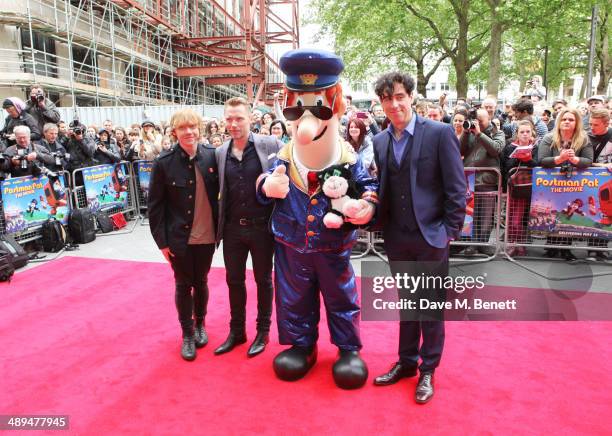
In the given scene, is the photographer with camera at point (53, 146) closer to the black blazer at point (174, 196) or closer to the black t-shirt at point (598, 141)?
the black blazer at point (174, 196)

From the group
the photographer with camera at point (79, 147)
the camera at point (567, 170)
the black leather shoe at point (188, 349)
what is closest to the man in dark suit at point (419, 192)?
the black leather shoe at point (188, 349)

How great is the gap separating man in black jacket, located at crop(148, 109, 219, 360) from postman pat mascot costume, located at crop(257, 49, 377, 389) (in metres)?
0.57

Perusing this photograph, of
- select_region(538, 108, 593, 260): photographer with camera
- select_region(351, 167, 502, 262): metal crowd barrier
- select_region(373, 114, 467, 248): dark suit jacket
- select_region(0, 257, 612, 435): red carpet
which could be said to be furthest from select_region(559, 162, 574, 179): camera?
select_region(373, 114, 467, 248): dark suit jacket

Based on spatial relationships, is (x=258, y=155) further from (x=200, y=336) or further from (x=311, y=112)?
(x=200, y=336)

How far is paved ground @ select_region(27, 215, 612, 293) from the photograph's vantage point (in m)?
4.80

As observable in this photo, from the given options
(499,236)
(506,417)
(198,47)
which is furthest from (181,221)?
(198,47)

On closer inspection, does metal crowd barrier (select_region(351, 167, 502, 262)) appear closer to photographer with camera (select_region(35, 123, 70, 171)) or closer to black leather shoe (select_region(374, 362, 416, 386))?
black leather shoe (select_region(374, 362, 416, 386))

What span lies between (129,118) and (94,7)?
5697 millimetres

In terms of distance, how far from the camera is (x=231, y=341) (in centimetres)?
353

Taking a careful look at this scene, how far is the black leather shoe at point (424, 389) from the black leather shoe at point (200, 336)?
163cm

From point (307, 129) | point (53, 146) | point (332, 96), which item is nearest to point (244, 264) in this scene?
point (307, 129)

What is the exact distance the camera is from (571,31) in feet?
73.8

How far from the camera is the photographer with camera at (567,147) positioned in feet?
16.8

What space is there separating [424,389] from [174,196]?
2065 mm
